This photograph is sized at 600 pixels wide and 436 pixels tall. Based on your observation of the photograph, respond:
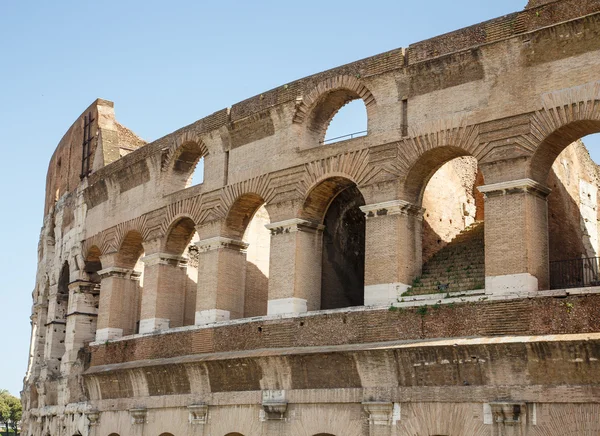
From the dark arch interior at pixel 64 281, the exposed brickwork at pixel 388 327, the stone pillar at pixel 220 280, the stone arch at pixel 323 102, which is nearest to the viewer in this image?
the exposed brickwork at pixel 388 327

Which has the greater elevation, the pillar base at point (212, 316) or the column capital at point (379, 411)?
the pillar base at point (212, 316)

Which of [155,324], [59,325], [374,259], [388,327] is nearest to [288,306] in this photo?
[374,259]

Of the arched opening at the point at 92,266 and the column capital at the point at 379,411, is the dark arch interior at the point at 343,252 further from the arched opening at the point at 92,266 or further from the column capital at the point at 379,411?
the arched opening at the point at 92,266

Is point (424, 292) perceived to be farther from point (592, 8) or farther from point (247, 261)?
point (247, 261)

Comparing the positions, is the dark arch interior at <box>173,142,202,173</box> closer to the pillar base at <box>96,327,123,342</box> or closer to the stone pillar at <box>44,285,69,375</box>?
the pillar base at <box>96,327,123,342</box>

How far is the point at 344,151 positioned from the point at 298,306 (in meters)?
2.42

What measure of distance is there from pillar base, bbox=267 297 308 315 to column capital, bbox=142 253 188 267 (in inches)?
135

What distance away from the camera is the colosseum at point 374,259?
11.1 meters

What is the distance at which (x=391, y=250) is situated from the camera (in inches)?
492

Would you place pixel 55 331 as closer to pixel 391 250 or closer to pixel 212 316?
pixel 212 316

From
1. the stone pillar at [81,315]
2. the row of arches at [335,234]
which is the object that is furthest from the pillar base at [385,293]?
the stone pillar at [81,315]

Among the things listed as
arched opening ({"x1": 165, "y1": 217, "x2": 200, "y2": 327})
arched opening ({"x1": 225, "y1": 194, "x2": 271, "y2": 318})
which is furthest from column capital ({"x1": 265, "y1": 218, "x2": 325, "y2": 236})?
arched opening ({"x1": 165, "y1": 217, "x2": 200, "y2": 327})

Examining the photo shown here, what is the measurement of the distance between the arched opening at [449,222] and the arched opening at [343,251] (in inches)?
53.9

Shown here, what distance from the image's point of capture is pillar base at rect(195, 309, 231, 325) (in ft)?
48.8
